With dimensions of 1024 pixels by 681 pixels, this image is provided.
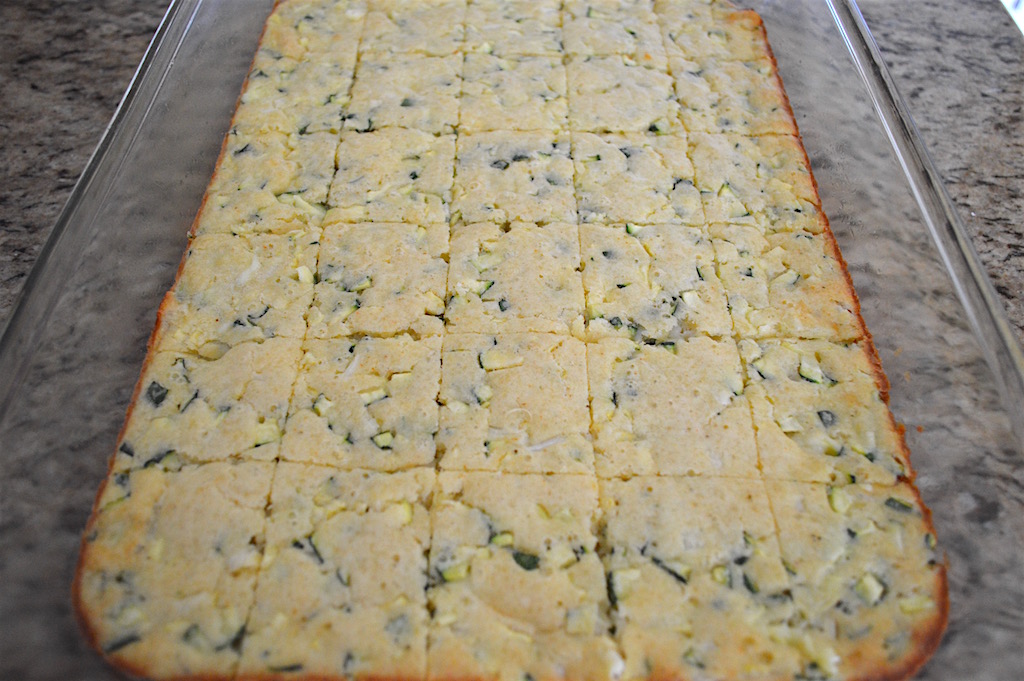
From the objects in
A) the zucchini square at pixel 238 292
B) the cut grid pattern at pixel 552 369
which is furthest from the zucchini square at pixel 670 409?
the zucchini square at pixel 238 292

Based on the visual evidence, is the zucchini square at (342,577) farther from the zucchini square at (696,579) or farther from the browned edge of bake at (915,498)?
the browned edge of bake at (915,498)

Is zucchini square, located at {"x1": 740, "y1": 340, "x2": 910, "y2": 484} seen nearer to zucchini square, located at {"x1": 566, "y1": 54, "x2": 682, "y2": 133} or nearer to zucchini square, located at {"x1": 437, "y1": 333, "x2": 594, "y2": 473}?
zucchini square, located at {"x1": 437, "y1": 333, "x2": 594, "y2": 473}

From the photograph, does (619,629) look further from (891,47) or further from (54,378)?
(891,47)

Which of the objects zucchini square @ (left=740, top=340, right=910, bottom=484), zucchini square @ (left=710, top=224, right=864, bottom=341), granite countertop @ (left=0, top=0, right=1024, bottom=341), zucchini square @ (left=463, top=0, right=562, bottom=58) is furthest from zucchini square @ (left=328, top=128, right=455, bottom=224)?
granite countertop @ (left=0, top=0, right=1024, bottom=341)

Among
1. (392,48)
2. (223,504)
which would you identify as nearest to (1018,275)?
(392,48)

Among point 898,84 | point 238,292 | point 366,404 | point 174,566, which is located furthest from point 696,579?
point 898,84

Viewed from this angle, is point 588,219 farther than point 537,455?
Yes
